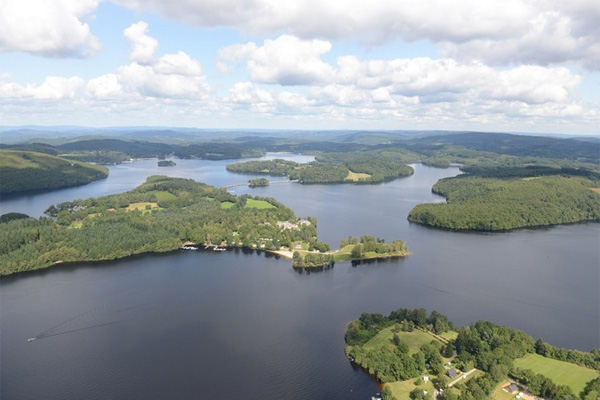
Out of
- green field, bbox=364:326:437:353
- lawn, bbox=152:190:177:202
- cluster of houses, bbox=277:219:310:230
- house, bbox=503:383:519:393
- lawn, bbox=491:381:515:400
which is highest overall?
lawn, bbox=152:190:177:202

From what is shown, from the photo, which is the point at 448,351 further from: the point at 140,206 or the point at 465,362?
the point at 140,206

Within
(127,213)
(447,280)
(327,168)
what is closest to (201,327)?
(447,280)

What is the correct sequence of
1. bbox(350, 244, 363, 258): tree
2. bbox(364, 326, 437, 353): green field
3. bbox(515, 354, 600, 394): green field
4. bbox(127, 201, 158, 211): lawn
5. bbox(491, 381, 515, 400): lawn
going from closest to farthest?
bbox(491, 381, 515, 400): lawn
bbox(515, 354, 600, 394): green field
bbox(364, 326, 437, 353): green field
bbox(350, 244, 363, 258): tree
bbox(127, 201, 158, 211): lawn

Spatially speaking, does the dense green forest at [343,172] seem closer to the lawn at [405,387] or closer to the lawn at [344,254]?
the lawn at [344,254]

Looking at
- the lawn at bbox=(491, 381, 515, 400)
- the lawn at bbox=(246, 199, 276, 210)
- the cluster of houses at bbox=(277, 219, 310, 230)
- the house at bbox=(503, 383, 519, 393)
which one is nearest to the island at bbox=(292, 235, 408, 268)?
the cluster of houses at bbox=(277, 219, 310, 230)

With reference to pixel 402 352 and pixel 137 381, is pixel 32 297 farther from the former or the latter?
pixel 402 352

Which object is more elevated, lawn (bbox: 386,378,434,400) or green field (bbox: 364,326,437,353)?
green field (bbox: 364,326,437,353)

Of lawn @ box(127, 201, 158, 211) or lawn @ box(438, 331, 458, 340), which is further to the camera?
lawn @ box(127, 201, 158, 211)

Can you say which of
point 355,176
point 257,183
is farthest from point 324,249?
point 355,176

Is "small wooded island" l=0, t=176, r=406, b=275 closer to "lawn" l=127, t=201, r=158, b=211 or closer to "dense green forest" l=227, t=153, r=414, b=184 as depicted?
"lawn" l=127, t=201, r=158, b=211
